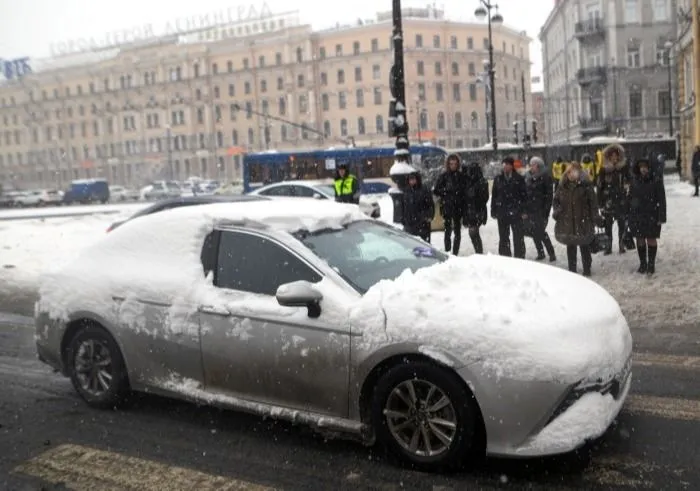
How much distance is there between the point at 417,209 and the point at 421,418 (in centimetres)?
754

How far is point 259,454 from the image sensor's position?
446 centimetres

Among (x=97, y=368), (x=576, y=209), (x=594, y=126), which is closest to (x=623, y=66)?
(x=594, y=126)

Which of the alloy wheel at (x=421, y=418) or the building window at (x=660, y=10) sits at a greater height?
the building window at (x=660, y=10)

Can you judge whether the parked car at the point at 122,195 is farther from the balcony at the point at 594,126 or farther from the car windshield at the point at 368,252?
the car windshield at the point at 368,252

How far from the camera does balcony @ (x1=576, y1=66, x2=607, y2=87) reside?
62406 millimetres

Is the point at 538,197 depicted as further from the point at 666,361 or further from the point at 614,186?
the point at 666,361

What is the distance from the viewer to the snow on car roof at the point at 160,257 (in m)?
5.10

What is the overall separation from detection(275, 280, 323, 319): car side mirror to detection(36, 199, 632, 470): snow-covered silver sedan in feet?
0.04

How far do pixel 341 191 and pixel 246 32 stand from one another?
83722 millimetres

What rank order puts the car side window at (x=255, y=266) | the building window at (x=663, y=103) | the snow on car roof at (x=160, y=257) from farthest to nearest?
the building window at (x=663, y=103), the snow on car roof at (x=160, y=257), the car side window at (x=255, y=266)

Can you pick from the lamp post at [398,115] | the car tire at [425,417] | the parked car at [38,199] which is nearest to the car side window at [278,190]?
the lamp post at [398,115]

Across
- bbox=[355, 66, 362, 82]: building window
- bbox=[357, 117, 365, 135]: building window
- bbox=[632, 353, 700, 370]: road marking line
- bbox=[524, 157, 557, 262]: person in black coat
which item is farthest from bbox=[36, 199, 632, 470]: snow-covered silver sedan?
bbox=[355, 66, 362, 82]: building window

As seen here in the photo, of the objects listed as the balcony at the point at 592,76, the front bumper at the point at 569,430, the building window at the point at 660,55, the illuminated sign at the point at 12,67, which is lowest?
the front bumper at the point at 569,430

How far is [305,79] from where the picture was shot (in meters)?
90.8
